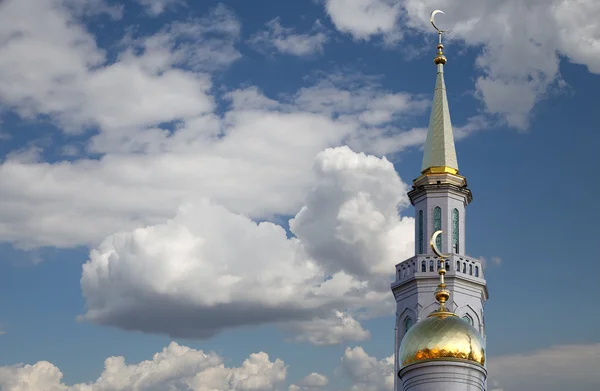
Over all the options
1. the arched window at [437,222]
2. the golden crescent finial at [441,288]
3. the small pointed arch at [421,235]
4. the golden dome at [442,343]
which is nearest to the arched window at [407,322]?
the golden crescent finial at [441,288]

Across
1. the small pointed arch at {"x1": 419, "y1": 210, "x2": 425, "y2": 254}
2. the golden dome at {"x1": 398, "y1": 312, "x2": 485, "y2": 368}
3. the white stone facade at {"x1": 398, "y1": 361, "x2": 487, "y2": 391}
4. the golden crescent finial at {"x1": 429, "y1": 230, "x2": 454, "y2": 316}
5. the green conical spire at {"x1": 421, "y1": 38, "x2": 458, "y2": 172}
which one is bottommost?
the white stone facade at {"x1": 398, "y1": 361, "x2": 487, "y2": 391}

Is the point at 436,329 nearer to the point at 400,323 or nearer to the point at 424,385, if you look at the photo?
the point at 424,385

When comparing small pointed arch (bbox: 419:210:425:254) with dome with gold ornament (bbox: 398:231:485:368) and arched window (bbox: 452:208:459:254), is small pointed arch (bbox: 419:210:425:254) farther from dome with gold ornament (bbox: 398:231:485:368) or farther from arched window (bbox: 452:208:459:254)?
dome with gold ornament (bbox: 398:231:485:368)

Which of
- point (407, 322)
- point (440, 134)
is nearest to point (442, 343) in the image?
point (407, 322)

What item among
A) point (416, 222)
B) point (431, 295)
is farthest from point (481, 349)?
point (416, 222)

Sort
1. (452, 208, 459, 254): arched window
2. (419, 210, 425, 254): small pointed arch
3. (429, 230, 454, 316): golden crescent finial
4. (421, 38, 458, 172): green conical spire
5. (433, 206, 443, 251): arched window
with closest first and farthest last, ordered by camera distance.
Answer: (429, 230, 454, 316): golden crescent finial, (433, 206, 443, 251): arched window, (452, 208, 459, 254): arched window, (419, 210, 425, 254): small pointed arch, (421, 38, 458, 172): green conical spire

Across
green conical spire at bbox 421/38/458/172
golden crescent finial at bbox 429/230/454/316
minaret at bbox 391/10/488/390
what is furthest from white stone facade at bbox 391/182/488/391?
green conical spire at bbox 421/38/458/172

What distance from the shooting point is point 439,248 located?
49.8 m

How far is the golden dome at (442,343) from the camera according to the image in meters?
40.5

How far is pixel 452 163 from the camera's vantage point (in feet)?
170

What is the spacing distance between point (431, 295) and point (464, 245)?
9.78ft

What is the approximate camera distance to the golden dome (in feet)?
133

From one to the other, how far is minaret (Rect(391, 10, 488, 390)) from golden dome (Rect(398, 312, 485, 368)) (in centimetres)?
665

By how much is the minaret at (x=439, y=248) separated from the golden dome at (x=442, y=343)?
6653mm
